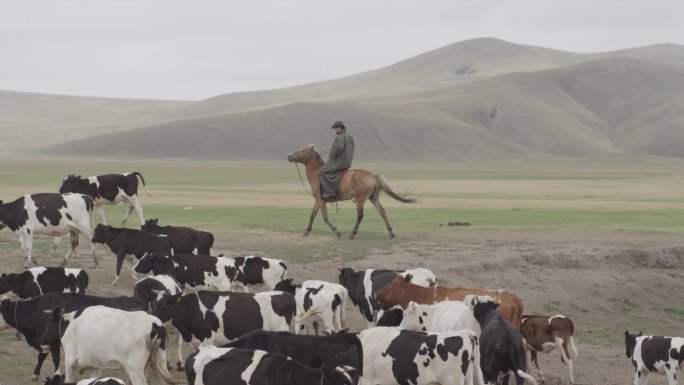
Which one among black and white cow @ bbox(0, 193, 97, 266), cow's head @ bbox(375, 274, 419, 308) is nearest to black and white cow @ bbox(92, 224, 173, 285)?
black and white cow @ bbox(0, 193, 97, 266)

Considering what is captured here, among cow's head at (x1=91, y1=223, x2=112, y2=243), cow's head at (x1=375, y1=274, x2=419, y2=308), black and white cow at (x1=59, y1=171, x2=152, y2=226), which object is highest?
black and white cow at (x1=59, y1=171, x2=152, y2=226)

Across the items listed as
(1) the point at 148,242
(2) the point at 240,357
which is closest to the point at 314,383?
(2) the point at 240,357

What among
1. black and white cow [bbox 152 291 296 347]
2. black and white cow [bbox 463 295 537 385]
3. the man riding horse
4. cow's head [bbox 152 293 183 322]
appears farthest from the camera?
the man riding horse

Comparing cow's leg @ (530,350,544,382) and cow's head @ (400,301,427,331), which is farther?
cow's leg @ (530,350,544,382)

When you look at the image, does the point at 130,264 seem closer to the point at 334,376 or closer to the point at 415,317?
the point at 415,317

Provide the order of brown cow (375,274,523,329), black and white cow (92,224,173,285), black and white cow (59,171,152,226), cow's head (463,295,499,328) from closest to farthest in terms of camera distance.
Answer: cow's head (463,295,499,328) < brown cow (375,274,523,329) < black and white cow (92,224,173,285) < black and white cow (59,171,152,226)

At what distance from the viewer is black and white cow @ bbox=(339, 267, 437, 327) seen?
16891 mm

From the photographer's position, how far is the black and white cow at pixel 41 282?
16.2m

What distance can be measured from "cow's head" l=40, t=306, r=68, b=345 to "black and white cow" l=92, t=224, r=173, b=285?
6158 mm

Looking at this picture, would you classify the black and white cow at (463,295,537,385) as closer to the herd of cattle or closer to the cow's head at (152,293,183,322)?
the herd of cattle

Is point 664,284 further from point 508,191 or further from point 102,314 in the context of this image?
point 508,191

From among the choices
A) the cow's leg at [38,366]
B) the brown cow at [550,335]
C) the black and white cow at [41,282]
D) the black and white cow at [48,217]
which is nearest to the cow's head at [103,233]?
the black and white cow at [48,217]

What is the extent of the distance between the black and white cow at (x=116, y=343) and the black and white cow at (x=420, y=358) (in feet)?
8.92

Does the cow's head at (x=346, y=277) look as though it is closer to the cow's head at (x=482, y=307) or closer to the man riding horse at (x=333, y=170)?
the cow's head at (x=482, y=307)
